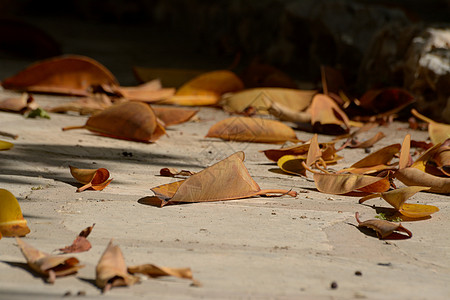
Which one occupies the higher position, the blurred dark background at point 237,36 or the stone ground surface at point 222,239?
the blurred dark background at point 237,36

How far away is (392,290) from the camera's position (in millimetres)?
1305

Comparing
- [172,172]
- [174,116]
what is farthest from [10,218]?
[174,116]

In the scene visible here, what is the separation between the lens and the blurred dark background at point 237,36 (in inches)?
168

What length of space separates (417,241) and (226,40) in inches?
158

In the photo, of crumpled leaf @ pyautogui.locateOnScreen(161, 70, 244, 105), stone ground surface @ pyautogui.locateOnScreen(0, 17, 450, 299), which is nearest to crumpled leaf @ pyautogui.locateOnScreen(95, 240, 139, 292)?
stone ground surface @ pyautogui.locateOnScreen(0, 17, 450, 299)

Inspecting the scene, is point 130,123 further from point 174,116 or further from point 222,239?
point 222,239

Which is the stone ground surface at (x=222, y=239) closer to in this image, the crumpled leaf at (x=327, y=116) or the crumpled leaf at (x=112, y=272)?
the crumpled leaf at (x=112, y=272)

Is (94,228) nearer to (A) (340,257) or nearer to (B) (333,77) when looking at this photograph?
(A) (340,257)

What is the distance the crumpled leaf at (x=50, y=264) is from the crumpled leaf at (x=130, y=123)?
50.6 inches

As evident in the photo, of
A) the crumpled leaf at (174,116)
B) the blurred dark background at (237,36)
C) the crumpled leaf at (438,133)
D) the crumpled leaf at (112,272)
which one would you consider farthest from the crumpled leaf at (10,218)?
the blurred dark background at (237,36)

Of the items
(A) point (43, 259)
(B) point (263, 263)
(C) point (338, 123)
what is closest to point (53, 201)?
(A) point (43, 259)

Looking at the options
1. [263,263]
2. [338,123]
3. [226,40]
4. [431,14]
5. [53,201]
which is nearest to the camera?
[263,263]

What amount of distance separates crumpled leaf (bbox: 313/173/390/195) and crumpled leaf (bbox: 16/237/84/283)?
91 cm

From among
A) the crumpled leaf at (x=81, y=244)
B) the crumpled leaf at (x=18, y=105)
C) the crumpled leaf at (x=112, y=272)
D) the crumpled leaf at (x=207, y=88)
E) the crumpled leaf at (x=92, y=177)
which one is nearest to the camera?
the crumpled leaf at (x=112, y=272)
